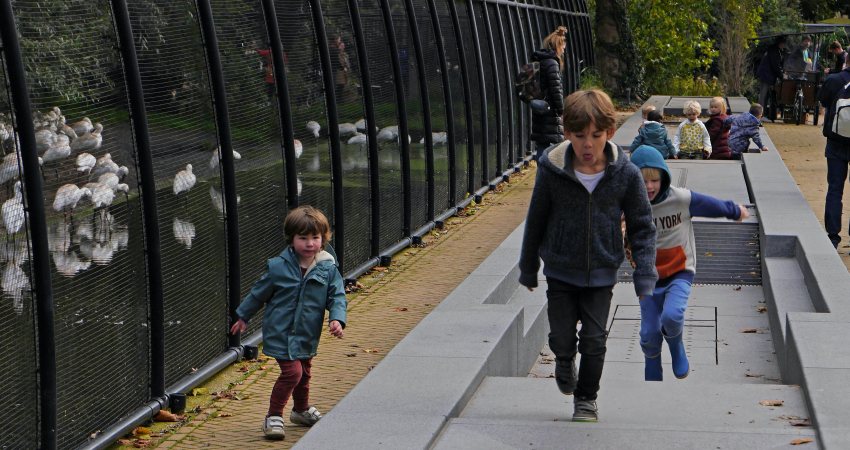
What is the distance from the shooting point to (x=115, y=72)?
6316 millimetres

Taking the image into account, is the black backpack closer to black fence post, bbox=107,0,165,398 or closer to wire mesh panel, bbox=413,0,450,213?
wire mesh panel, bbox=413,0,450,213

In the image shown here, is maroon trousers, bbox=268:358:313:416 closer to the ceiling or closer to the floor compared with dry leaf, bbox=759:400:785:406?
closer to the ceiling

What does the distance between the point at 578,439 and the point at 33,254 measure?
229cm

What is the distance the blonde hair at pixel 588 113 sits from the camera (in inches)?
207

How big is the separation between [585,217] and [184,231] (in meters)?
2.57

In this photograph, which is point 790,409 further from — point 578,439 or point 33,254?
point 33,254

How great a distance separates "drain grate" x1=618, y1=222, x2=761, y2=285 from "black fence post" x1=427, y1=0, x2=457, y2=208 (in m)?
3.44

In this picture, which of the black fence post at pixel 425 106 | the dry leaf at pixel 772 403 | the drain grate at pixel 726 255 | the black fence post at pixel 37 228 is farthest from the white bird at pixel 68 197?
the black fence post at pixel 425 106

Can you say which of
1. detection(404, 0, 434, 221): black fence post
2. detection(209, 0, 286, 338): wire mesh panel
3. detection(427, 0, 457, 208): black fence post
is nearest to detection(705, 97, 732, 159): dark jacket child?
detection(427, 0, 457, 208): black fence post

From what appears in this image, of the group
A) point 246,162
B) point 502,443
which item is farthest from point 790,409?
point 246,162

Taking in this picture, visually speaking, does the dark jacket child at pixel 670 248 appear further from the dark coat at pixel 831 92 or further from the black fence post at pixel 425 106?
the black fence post at pixel 425 106

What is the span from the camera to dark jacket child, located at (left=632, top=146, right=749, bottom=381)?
21.2ft

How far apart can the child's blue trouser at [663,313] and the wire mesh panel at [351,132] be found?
12.7 ft

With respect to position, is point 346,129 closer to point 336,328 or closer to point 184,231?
point 184,231
